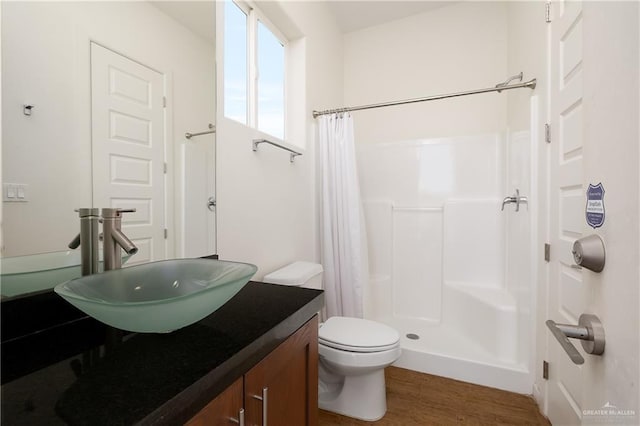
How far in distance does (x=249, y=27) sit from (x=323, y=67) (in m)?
0.86

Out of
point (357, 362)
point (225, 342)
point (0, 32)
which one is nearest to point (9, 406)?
point (225, 342)

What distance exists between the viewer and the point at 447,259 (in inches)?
96.7

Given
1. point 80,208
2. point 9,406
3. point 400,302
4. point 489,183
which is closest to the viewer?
point 9,406

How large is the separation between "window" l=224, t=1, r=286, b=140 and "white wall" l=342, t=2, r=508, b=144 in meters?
0.59

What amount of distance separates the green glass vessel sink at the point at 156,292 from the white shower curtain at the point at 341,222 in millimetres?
1306

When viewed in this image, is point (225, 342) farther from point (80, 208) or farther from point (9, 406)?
point (80, 208)

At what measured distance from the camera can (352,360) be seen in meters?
1.45

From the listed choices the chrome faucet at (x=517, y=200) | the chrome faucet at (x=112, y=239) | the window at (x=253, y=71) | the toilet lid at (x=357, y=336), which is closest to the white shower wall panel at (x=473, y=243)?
the chrome faucet at (x=517, y=200)

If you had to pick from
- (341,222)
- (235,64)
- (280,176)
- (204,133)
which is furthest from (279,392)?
(235,64)

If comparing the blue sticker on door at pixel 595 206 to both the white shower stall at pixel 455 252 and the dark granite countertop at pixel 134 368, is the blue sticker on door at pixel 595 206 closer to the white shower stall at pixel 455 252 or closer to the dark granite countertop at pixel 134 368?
the dark granite countertop at pixel 134 368

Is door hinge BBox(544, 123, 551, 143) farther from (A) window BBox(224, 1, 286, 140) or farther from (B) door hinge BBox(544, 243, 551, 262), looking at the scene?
(A) window BBox(224, 1, 286, 140)

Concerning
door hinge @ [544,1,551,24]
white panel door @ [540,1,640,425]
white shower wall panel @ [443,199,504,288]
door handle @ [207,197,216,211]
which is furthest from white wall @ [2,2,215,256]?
white shower wall panel @ [443,199,504,288]

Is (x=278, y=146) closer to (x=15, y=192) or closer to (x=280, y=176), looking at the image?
(x=280, y=176)

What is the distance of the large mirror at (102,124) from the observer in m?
0.70
